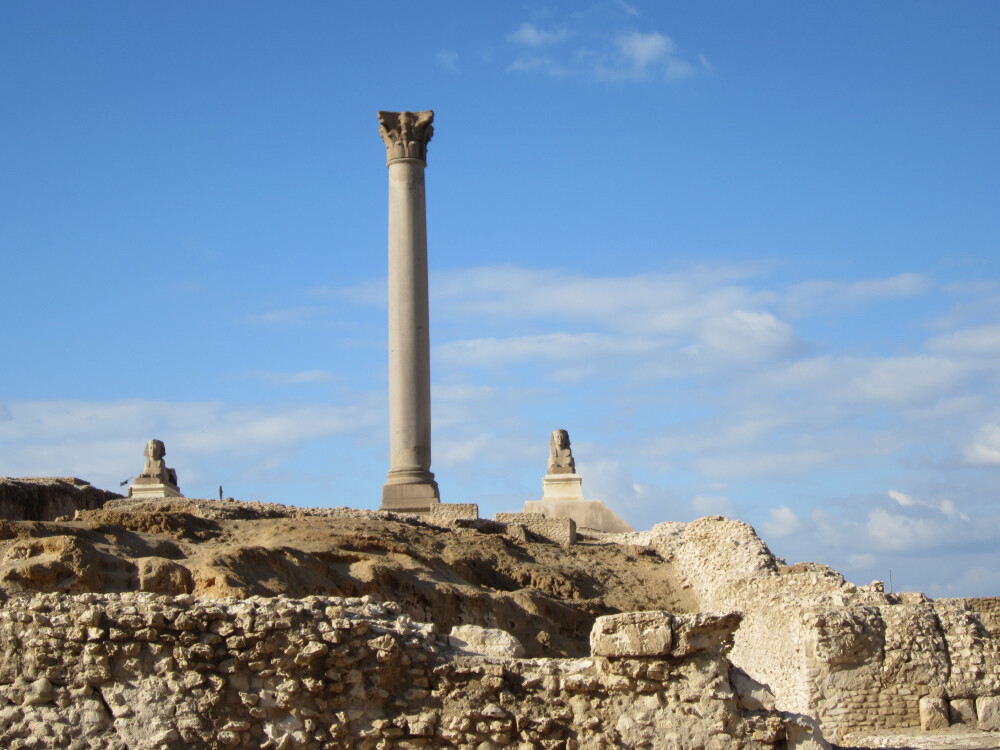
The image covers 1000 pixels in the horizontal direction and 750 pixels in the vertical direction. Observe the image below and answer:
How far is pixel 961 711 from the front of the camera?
1412 cm

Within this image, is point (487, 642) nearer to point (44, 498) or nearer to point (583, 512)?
point (44, 498)

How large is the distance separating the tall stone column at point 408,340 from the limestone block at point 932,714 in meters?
13.9

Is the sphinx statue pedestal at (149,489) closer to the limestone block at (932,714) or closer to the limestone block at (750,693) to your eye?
the limestone block at (932,714)

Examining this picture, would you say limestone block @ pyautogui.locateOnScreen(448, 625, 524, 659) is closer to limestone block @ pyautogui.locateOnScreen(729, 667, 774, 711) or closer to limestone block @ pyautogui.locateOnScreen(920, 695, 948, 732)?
limestone block @ pyautogui.locateOnScreen(729, 667, 774, 711)

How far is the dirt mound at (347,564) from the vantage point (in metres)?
14.3

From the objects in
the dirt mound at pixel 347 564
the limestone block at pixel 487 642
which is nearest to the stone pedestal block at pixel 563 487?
the dirt mound at pixel 347 564

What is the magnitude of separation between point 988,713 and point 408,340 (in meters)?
16.0

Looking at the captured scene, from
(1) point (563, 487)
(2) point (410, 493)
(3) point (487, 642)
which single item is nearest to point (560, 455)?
(1) point (563, 487)

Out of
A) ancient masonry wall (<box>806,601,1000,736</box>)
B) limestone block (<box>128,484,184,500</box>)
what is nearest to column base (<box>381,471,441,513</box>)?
limestone block (<box>128,484,184,500</box>)

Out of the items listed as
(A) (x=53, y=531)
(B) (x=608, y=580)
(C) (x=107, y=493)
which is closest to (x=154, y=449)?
(C) (x=107, y=493)

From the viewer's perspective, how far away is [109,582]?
14164mm

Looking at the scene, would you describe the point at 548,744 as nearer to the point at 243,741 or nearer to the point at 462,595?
the point at 243,741

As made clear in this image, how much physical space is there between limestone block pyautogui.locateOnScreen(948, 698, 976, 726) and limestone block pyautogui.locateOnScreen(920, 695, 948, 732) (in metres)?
0.11

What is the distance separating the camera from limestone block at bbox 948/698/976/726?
14.1 metres
